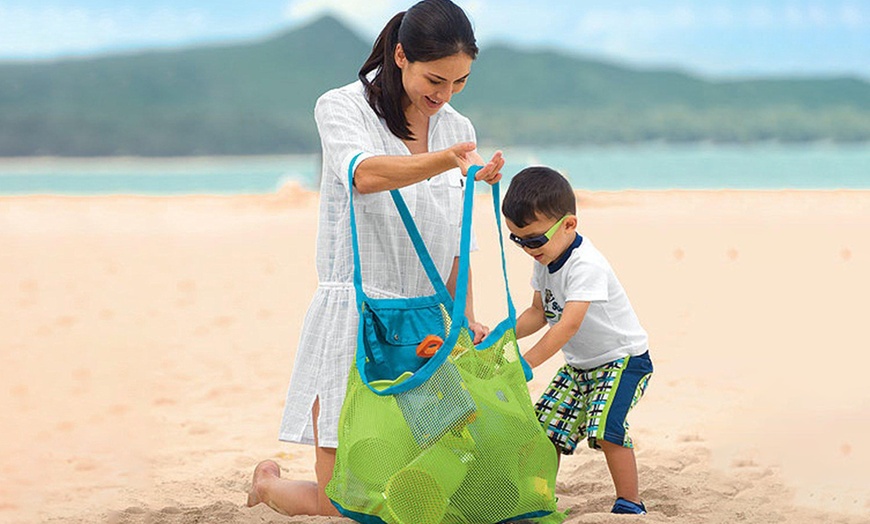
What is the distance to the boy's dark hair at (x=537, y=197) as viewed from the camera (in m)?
3.70

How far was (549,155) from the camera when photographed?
227ft

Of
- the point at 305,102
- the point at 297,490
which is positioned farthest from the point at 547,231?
the point at 305,102

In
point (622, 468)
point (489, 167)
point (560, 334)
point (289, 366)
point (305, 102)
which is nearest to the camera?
point (489, 167)

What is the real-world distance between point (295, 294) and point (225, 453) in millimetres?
5041

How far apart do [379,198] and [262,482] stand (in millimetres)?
1247

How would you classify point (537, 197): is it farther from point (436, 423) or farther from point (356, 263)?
point (436, 423)

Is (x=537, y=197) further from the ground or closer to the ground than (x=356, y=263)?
further from the ground

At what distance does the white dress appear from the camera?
12.0 ft

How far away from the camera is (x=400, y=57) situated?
141 inches

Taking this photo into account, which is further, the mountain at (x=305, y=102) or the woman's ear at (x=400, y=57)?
the mountain at (x=305, y=102)

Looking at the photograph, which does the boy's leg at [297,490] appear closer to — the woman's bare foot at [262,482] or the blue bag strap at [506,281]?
the woman's bare foot at [262,482]

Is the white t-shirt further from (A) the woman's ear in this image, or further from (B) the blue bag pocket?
(A) the woman's ear

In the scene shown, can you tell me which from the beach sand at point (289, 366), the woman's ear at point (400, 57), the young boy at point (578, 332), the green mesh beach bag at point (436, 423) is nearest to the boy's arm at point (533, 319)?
the young boy at point (578, 332)

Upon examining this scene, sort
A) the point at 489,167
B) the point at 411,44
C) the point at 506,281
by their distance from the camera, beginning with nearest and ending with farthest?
1. the point at 489,167
2. the point at 411,44
3. the point at 506,281
